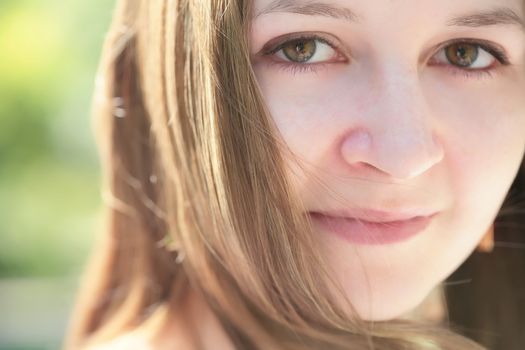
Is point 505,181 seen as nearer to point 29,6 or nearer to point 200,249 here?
point 200,249

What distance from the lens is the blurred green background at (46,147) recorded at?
11.0 feet

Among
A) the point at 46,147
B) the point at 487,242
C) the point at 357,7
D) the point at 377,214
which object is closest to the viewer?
the point at 357,7

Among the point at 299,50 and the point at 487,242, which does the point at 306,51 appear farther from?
the point at 487,242

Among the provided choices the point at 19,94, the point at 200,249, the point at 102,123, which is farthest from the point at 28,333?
the point at 200,249

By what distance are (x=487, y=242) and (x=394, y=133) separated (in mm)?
666

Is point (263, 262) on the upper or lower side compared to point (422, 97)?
lower

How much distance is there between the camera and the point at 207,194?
4.29 ft

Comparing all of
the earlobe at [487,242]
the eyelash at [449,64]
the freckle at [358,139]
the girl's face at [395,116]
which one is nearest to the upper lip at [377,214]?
the girl's face at [395,116]

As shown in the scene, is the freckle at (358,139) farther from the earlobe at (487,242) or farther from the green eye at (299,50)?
the earlobe at (487,242)

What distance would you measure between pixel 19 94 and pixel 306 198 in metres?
2.52

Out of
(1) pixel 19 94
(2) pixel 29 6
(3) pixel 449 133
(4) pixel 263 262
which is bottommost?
(4) pixel 263 262

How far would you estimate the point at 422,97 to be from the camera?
1.24 m

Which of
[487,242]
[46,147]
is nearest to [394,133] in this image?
[487,242]

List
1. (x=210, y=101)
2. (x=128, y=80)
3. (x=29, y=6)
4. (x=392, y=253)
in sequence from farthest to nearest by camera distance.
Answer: (x=29, y=6)
(x=128, y=80)
(x=392, y=253)
(x=210, y=101)
